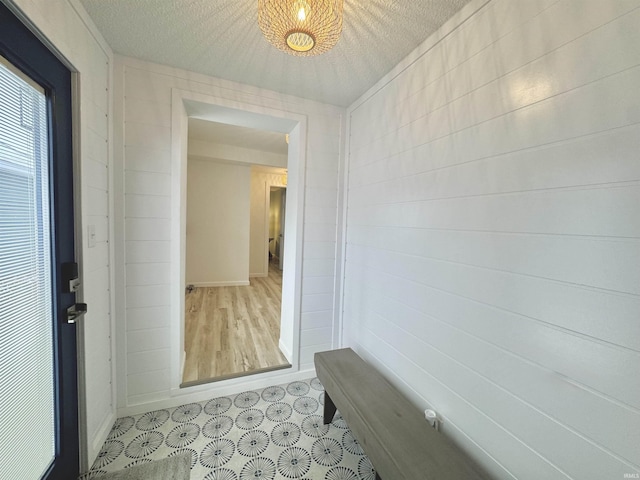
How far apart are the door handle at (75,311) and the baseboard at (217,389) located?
0.96 metres

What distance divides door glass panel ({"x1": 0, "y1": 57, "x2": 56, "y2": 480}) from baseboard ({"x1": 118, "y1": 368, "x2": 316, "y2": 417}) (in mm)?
684

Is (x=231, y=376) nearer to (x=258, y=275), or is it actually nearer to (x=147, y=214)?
(x=147, y=214)

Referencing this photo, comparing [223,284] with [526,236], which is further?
[223,284]

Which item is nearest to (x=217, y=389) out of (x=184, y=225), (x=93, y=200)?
(x=184, y=225)

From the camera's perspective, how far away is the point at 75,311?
1.25 m

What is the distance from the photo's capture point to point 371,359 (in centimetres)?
192

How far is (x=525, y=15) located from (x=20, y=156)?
2034mm

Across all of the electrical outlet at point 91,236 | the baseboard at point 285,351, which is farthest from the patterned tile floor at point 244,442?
the electrical outlet at point 91,236

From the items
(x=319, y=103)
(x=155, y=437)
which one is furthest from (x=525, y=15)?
(x=155, y=437)

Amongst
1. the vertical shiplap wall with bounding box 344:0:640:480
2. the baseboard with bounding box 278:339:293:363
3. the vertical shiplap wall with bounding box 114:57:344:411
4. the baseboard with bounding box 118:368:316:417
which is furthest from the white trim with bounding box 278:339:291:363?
the vertical shiplap wall with bounding box 344:0:640:480

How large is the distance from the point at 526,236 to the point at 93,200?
214 cm

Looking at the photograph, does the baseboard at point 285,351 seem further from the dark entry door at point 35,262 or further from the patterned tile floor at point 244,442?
the dark entry door at point 35,262

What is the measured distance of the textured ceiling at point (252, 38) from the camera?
1.24 metres

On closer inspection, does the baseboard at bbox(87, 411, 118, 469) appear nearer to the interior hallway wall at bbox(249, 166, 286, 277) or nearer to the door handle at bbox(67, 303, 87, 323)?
the door handle at bbox(67, 303, 87, 323)
